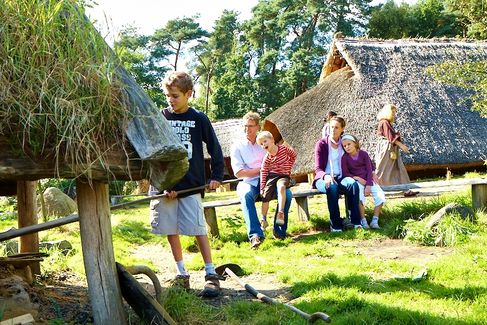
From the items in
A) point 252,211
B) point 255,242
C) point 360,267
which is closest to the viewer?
point 360,267

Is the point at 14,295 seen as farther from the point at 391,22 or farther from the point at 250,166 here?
the point at 391,22

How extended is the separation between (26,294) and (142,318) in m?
0.78

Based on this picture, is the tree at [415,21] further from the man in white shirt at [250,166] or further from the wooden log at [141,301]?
the wooden log at [141,301]

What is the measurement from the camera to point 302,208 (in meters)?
8.41

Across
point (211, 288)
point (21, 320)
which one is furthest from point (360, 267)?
point (21, 320)

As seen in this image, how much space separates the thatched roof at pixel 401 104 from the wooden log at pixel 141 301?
35.2 feet

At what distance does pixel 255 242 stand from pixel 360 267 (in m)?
1.93

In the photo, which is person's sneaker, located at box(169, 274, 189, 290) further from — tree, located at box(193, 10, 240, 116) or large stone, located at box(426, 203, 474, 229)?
tree, located at box(193, 10, 240, 116)

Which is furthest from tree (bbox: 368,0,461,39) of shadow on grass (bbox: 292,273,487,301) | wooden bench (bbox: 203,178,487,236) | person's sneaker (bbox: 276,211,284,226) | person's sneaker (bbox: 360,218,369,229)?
shadow on grass (bbox: 292,273,487,301)

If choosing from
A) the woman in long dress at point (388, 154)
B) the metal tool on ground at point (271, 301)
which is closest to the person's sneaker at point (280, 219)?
the metal tool on ground at point (271, 301)

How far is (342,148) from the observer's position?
802 cm

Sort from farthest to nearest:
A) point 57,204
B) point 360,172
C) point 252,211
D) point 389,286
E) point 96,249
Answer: point 57,204 → point 360,172 → point 252,211 → point 389,286 → point 96,249

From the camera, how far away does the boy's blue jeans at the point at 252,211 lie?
23.8 feet

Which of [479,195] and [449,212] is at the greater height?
[479,195]
